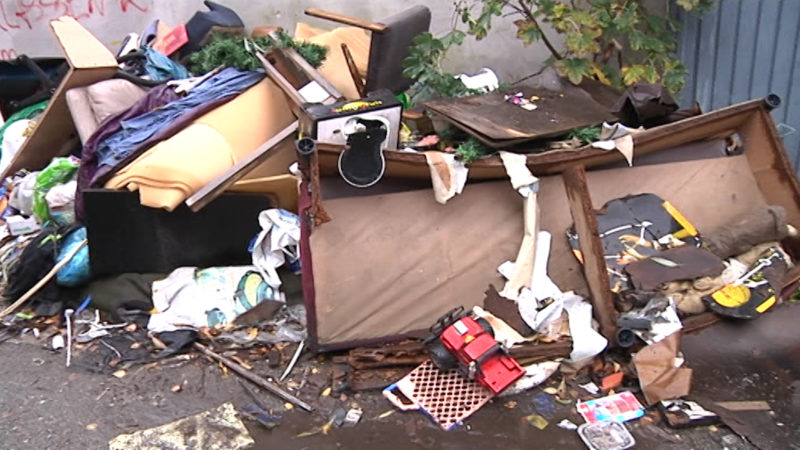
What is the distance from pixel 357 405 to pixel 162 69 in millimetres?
3096

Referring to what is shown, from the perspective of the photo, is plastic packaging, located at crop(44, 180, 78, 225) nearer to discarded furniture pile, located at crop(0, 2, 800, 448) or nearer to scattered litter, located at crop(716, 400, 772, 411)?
discarded furniture pile, located at crop(0, 2, 800, 448)

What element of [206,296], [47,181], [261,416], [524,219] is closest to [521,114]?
[524,219]

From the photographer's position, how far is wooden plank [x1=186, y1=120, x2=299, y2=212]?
3.58 metres

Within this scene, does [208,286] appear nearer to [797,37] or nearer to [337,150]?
[337,150]

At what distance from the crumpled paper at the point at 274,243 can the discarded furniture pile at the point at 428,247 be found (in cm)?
1

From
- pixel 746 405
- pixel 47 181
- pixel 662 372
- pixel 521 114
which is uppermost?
pixel 521 114

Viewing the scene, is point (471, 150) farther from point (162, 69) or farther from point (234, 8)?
point (234, 8)

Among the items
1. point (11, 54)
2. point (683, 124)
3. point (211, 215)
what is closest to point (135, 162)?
point (211, 215)

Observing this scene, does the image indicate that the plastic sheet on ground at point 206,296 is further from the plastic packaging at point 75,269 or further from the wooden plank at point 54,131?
the wooden plank at point 54,131

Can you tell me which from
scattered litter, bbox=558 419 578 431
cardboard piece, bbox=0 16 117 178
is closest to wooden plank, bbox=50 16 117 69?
cardboard piece, bbox=0 16 117 178

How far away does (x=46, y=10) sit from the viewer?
598cm

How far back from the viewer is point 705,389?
296 centimetres

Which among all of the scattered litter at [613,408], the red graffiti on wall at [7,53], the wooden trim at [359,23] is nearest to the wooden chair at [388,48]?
the wooden trim at [359,23]

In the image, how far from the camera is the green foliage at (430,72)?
13.6 feet
